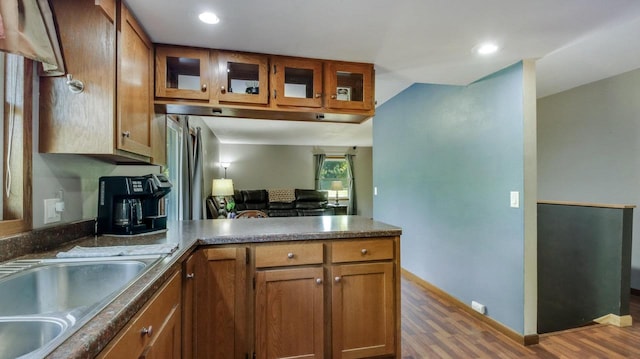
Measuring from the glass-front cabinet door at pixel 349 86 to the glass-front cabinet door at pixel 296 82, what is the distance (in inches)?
3.2

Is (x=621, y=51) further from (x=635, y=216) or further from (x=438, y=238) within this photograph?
(x=438, y=238)

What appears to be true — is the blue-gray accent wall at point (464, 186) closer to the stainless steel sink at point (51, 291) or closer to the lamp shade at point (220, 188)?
the stainless steel sink at point (51, 291)

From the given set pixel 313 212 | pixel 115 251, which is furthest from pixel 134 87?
pixel 313 212

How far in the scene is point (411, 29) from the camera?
1765mm

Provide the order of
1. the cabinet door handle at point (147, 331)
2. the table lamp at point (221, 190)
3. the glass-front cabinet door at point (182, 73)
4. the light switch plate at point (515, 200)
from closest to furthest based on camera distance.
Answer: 1. the cabinet door handle at point (147, 331)
2. the glass-front cabinet door at point (182, 73)
3. the light switch plate at point (515, 200)
4. the table lamp at point (221, 190)

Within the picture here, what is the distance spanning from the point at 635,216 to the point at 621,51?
5.75 ft

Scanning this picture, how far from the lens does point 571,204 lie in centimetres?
283

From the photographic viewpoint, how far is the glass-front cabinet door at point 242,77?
6.54 ft

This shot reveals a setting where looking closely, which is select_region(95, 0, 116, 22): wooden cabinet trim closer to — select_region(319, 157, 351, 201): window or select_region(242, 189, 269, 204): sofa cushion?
select_region(242, 189, 269, 204): sofa cushion

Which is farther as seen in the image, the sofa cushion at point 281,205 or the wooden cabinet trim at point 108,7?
the sofa cushion at point 281,205

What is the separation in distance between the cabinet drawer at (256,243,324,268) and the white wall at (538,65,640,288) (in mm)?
3551

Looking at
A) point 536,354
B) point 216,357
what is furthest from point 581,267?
point 216,357

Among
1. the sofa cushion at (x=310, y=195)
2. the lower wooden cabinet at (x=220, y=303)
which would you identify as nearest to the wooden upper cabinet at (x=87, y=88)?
the lower wooden cabinet at (x=220, y=303)

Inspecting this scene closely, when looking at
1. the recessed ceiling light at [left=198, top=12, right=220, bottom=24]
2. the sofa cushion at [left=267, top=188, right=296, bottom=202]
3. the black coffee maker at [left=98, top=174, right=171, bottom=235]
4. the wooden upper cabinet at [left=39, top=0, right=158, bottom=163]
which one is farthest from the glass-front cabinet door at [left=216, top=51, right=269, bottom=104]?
the sofa cushion at [left=267, top=188, right=296, bottom=202]
